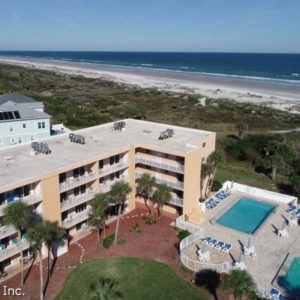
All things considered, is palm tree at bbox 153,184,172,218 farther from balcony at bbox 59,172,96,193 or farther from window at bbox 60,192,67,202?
window at bbox 60,192,67,202

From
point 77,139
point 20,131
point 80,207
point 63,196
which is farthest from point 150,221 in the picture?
point 20,131

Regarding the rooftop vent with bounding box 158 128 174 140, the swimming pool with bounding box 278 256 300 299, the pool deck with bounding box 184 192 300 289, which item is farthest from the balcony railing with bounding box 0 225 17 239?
the swimming pool with bounding box 278 256 300 299

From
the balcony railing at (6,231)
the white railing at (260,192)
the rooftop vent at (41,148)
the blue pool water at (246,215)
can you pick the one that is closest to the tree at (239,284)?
the blue pool water at (246,215)

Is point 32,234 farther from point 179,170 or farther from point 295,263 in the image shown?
point 295,263

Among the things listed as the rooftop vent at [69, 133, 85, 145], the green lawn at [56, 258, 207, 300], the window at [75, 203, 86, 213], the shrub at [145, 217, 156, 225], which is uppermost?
the rooftop vent at [69, 133, 85, 145]

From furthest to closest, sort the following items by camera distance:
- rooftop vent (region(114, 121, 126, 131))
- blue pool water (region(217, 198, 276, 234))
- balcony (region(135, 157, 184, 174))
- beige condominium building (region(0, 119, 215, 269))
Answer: rooftop vent (region(114, 121, 126, 131))
blue pool water (region(217, 198, 276, 234))
balcony (region(135, 157, 184, 174))
beige condominium building (region(0, 119, 215, 269))

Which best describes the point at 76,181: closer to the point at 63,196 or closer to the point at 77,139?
the point at 63,196

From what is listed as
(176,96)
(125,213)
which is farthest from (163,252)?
(176,96)
